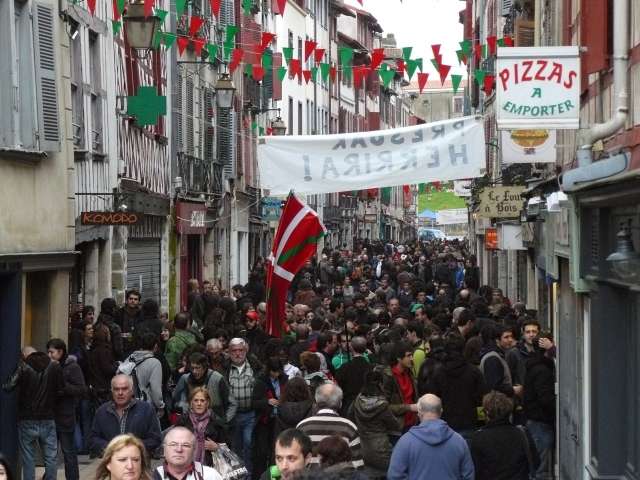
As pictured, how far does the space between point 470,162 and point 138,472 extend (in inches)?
322

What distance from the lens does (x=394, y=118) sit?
10569 centimetres

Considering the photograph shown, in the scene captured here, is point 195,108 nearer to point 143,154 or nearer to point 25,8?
point 143,154

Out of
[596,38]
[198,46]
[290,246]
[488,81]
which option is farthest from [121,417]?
[198,46]

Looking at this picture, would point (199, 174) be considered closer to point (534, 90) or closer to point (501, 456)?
point (534, 90)

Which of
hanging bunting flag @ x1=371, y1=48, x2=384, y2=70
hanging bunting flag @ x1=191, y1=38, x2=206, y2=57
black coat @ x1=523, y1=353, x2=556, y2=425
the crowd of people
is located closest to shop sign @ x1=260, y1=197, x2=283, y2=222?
hanging bunting flag @ x1=191, y1=38, x2=206, y2=57

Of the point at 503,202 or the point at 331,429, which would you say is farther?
the point at 503,202

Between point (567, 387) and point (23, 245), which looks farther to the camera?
point (23, 245)

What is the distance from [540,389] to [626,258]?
16.2 ft

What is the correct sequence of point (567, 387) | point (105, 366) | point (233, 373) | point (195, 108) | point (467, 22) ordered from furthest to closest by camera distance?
point (467, 22)
point (195, 108)
point (105, 366)
point (233, 373)
point (567, 387)

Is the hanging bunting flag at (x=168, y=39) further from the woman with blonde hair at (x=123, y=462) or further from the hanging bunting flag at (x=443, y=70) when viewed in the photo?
the woman with blonde hair at (x=123, y=462)

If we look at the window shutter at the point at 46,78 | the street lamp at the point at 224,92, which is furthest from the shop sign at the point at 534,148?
the street lamp at the point at 224,92

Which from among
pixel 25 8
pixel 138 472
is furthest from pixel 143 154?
pixel 138 472

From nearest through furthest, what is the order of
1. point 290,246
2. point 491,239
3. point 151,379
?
1. point 151,379
2. point 290,246
3. point 491,239

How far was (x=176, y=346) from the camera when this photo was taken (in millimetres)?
17828
